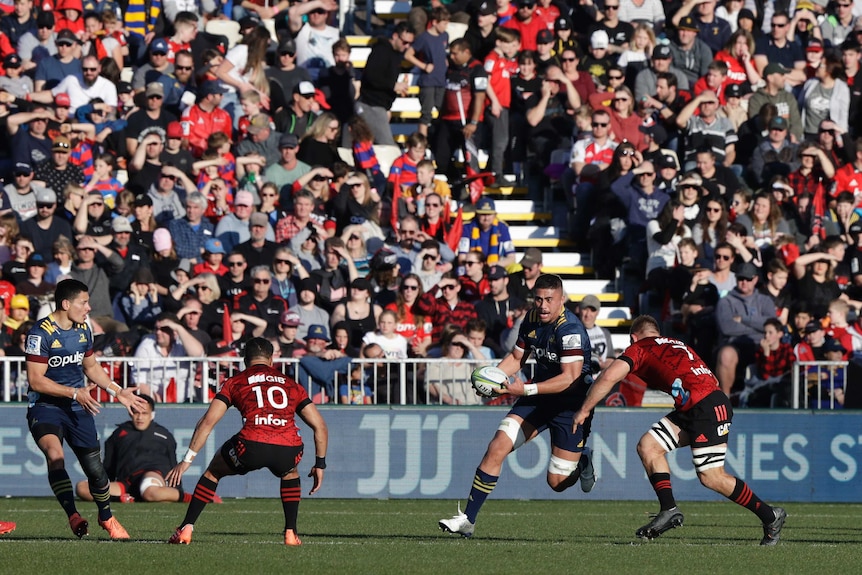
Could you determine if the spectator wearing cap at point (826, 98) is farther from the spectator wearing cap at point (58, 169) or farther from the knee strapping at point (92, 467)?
the knee strapping at point (92, 467)

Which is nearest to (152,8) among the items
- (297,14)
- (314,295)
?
(297,14)

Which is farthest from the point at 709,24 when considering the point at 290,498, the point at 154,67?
the point at 290,498

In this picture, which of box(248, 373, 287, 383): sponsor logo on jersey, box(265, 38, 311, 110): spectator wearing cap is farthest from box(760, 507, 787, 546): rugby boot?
box(265, 38, 311, 110): spectator wearing cap

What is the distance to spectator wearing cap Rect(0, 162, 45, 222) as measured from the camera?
20.7 m

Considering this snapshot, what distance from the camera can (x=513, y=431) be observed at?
43.9ft

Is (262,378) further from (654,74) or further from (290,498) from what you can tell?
(654,74)

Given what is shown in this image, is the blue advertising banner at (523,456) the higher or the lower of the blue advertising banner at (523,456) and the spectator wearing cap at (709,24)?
the lower

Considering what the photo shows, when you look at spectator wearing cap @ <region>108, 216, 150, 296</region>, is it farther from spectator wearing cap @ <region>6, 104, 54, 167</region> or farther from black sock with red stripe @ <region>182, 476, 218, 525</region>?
black sock with red stripe @ <region>182, 476, 218, 525</region>

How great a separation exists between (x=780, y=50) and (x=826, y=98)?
1611mm

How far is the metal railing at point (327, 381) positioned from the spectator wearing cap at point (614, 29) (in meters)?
7.86

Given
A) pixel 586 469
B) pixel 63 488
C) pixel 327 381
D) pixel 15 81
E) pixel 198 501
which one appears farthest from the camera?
pixel 15 81

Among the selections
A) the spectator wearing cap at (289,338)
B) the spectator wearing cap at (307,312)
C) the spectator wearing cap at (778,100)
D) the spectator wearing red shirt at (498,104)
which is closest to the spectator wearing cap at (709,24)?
the spectator wearing cap at (778,100)

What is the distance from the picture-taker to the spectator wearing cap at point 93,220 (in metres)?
20.3

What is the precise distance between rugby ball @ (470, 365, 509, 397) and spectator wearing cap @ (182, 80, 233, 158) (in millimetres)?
10253
